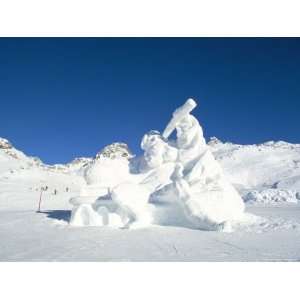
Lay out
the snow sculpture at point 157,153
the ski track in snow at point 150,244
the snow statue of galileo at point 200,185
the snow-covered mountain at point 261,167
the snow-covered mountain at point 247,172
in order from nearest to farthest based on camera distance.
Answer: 1. the ski track in snow at point 150,244
2. the snow statue of galileo at point 200,185
3. the snow sculpture at point 157,153
4. the snow-covered mountain at point 247,172
5. the snow-covered mountain at point 261,167

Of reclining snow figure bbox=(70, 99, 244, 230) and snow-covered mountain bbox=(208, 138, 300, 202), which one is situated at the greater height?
snow-covered mountain bbox=(208, 138, 300, 202)

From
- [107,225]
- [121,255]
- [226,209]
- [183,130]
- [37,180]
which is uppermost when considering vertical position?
[37,180]

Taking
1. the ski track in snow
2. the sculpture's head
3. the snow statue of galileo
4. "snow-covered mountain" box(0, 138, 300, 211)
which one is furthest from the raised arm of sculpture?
"snow-covered mountain" box(0, 138, 300, 211)

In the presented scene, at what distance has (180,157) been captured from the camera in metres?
13.2

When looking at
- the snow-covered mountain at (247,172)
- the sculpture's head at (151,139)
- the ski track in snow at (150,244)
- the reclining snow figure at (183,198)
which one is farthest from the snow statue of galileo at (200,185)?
the snow-covered mountain at (247,172)

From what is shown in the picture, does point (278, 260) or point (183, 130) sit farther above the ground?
point (183, 130)

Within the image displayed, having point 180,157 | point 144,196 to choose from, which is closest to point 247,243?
point 144,196

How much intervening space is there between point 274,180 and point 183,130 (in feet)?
97.4

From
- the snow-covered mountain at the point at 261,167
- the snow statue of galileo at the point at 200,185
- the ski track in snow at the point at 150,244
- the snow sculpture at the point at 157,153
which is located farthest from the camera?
the snow-covered mountain at the point at 261,167

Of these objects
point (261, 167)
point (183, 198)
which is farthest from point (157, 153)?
point (261, 167)

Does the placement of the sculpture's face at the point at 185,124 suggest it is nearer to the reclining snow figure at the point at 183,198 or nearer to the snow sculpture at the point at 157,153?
the reclining snow figure at the point at 183,198

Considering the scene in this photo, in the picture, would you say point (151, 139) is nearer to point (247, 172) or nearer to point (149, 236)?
point (149, 236)

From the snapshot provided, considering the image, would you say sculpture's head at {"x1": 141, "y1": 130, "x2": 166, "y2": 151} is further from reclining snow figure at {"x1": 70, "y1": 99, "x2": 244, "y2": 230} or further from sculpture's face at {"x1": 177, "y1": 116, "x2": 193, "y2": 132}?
reclining snow figure at {"x1": 70, "y1": 99, "x2": 244, "y2": 230}

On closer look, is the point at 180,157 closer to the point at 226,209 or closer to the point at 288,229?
the point at 226,209
